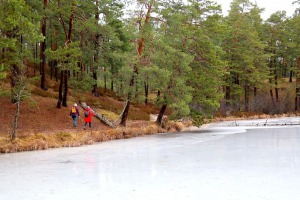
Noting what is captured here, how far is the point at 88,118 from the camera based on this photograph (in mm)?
23641

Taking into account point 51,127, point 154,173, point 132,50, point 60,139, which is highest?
point 132,50

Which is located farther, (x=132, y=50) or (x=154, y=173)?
(x=132, y=50)

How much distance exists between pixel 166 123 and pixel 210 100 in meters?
3.69

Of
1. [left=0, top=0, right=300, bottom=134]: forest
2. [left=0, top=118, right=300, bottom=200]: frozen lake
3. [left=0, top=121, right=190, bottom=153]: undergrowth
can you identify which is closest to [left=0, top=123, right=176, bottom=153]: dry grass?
[left=0, top=121, right=190, bottom=153]: undergrowth

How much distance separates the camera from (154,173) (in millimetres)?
11562

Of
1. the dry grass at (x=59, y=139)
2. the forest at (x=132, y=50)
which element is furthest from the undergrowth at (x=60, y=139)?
the forest at (x=132, y=50)

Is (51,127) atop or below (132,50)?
below

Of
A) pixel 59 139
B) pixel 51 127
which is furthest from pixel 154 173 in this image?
pixel 51 127

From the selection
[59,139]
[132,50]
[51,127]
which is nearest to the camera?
[59,139]

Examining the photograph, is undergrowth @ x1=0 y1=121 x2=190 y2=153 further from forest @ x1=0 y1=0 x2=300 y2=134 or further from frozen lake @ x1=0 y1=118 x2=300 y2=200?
forest @ x1=0 y1=0 x2=300 y2=134

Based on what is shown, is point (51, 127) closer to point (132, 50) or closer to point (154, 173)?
point (132, 50)

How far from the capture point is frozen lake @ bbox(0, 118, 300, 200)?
29.3 ft

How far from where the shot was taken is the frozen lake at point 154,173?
8930 mm

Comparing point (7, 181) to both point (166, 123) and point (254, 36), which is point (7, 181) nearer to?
point (166, 123)
